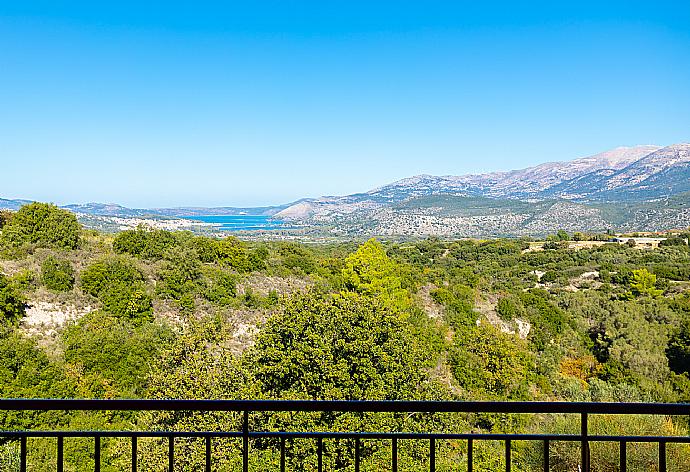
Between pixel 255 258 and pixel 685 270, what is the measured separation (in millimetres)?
25687

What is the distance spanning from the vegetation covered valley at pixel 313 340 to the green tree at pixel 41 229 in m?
0.08

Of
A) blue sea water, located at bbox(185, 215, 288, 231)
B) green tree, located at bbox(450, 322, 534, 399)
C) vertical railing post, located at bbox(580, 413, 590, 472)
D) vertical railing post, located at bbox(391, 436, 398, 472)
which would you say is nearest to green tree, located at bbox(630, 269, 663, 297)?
green tree, located at bbox(450, 322, 534, 399)

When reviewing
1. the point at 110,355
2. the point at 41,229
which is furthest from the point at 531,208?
the point at 110,355

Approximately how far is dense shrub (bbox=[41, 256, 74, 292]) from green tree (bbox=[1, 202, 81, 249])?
3959 millimetres

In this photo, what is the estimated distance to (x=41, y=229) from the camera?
22656mm

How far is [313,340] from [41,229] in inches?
688

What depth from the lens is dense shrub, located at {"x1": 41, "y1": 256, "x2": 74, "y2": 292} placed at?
1775 centimetres

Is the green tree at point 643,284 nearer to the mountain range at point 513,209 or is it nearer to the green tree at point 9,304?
the green tree at point 9,304

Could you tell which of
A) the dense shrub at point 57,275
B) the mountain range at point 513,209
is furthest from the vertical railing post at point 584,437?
the mountain range at point 513,209

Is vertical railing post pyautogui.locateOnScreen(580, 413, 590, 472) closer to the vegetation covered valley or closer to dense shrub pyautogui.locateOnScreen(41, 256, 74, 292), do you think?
the vegetation covered valley

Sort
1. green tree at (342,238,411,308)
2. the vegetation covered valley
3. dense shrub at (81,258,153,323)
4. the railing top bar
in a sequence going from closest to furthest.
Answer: the railing top bar, the vegetation covered valley, dense shrub at (81,258,153,323), green tree at (342,238,411,308)

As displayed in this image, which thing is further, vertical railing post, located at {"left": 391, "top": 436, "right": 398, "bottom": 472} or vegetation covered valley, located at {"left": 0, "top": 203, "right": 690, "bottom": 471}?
vegetation covered valley, located at {"left": 0, "top": 203, "right": 690, "bottom": 471}

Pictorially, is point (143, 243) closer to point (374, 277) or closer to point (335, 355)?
point (374, 277)

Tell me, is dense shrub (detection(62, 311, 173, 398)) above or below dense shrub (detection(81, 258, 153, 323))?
below
